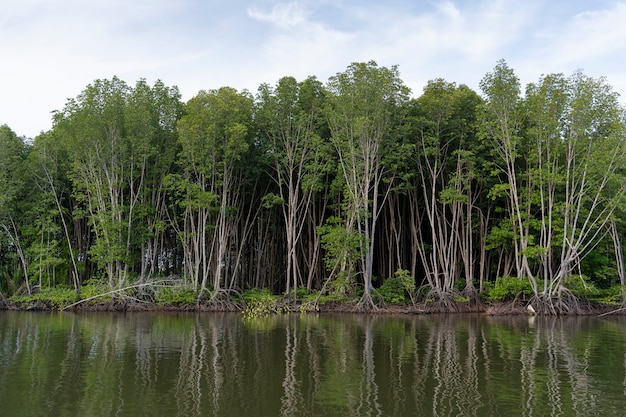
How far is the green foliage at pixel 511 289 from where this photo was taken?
25984 mm

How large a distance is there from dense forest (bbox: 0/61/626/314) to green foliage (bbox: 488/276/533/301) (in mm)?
180

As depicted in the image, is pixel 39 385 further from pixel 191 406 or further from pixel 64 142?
pixel 64 142

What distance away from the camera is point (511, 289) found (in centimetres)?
2622

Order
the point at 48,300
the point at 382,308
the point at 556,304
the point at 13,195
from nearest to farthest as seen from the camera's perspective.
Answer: the point at 556,304 → the point at 382,308 → the point at 48,300 → the point at 13,195

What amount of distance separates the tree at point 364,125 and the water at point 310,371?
8576mm

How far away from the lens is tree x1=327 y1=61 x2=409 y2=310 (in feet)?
Result: 87.4

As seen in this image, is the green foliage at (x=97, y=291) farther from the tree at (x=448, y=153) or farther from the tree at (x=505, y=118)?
the tree at (x=505, y=118)

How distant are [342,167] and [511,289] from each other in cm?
1113

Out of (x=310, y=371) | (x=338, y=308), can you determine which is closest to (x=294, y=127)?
(x=338, y=308)

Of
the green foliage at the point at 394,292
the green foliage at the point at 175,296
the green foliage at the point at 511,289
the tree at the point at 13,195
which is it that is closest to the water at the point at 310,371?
the green foliage at the point at 511,289

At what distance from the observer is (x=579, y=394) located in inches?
349

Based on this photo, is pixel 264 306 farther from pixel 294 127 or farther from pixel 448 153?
pixel 448 153

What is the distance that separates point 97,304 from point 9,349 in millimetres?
14007

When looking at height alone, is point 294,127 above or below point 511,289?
above
